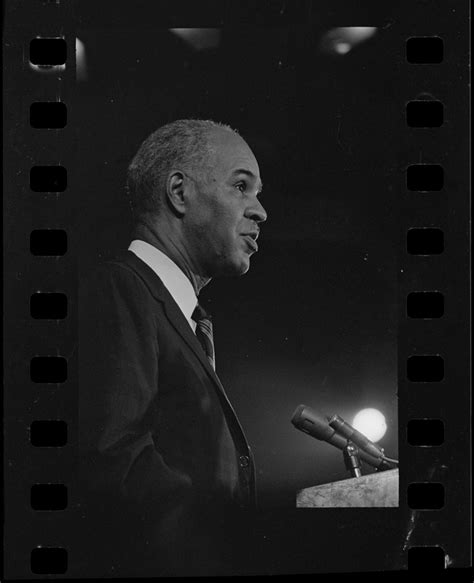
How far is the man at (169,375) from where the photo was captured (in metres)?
1.39

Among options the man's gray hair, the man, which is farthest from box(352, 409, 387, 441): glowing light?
the man's gray hair

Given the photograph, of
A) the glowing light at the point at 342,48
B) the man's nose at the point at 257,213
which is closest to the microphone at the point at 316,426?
the man's nose at the point at 257,213

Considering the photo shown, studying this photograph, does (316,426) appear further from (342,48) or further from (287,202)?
(342,48)

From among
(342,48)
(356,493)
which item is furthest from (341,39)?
(356,493)

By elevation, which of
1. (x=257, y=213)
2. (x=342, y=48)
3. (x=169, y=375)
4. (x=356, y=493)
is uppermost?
(x=342, y=48)

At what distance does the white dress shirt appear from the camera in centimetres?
141

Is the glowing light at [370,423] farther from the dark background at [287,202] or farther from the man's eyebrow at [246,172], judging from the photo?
the man's eyebrow at [246,172]

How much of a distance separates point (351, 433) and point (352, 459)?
3 cm

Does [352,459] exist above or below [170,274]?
below

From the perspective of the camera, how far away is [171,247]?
1.42 meters

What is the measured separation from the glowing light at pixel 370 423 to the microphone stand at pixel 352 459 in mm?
24

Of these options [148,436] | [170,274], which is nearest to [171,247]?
[170,274]

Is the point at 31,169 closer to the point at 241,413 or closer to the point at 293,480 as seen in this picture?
the point at 241,413

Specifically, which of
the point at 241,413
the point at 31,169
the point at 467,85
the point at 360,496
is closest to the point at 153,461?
the point at 241,413
